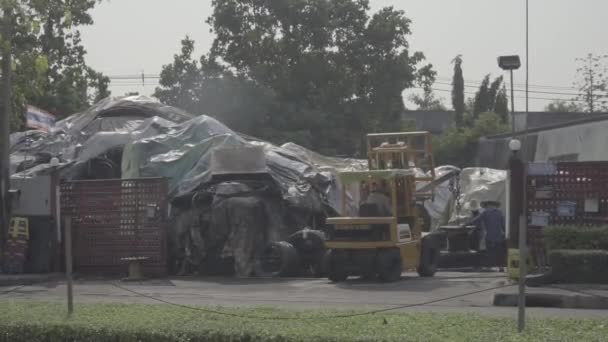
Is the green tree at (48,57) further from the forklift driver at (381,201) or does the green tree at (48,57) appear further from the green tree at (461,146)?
the green tree at (461,146)

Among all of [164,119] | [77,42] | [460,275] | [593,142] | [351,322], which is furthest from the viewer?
[77,42]

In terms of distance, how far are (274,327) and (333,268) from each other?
31.5 feet

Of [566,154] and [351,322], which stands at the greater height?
[566,154]

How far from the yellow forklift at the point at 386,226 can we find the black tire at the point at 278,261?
1.37 m

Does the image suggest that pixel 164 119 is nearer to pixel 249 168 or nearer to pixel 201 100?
pixel 249 168

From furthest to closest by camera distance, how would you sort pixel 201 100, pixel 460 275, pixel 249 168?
A: pixel 201 100
pixel 249 168
pixel 460 275

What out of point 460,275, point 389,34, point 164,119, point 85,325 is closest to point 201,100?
point 389,34

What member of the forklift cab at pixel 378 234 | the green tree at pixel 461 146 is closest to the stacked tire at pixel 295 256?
the forklift cab at pixel 378 234

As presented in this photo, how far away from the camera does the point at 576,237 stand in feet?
53.8

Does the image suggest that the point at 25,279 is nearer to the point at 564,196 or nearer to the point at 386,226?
the point at 386,226

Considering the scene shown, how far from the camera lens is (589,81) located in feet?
209

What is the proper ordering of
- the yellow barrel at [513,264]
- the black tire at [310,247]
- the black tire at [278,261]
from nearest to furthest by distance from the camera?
1. the yellow barrel at [513,264]
2. the black tire at [278,261]
3. the black tire at [310,247]

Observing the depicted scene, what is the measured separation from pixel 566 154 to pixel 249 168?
1051 cm

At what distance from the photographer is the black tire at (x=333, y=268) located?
18.8 m
